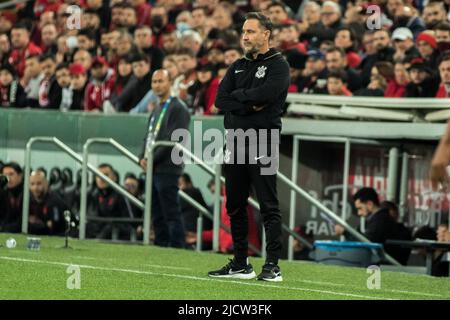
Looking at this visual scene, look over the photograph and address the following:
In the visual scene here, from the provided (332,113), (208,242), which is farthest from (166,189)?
(332,113)

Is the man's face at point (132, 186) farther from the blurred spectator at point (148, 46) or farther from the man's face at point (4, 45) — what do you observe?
the man's face at point (4, 45)

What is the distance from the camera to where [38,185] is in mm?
17500

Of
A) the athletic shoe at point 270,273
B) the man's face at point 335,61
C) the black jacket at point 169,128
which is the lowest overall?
the athletic shoe at point 270,273

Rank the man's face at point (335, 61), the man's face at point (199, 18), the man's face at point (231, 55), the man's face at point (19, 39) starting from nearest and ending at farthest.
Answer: the man's face at point (335, 61) < the man's face at point (231, 55) < the man's face at point (199, 18) < the man's face at point (19, 39)

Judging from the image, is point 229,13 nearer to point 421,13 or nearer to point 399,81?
point 421,13

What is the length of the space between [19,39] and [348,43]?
695 centimetres

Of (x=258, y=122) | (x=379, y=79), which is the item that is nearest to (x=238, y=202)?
(x=258, y=122)

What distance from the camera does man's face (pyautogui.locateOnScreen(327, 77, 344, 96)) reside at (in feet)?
53.8

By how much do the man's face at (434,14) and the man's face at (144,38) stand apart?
4.48 m

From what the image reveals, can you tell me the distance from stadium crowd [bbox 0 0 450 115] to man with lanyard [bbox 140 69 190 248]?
59.3 inches

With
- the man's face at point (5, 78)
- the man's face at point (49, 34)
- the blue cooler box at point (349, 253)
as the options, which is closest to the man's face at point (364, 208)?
the blue cooler box at point (349, 253)

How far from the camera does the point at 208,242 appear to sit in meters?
16.5

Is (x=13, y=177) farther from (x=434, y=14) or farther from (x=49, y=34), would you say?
(x=434, y=14)

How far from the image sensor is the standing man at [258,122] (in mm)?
11148
